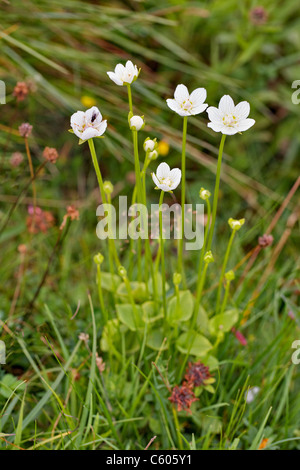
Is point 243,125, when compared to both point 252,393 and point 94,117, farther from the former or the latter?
point 252,393

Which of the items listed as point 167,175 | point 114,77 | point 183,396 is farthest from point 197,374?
point 114,77

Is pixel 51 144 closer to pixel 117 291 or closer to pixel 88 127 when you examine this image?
pixel 117 291

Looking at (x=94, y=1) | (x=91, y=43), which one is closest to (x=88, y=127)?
(x=91, y=43)

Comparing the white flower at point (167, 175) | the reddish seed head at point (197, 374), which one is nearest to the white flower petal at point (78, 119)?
the white flower at point (167, 175)

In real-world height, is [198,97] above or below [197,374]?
above

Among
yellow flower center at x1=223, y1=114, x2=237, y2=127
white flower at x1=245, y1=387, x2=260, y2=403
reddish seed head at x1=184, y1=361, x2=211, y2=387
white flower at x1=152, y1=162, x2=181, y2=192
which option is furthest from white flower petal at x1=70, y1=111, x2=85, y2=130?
white flower at x1=245, y1=387, x2=260, y2=403
